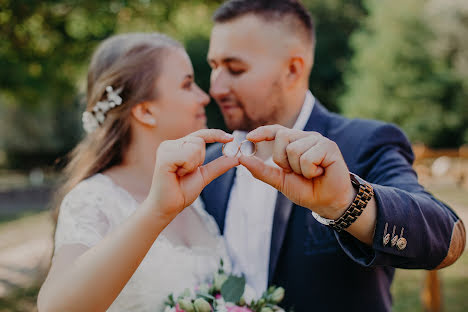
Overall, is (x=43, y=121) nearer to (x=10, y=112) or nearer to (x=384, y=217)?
(x=10, y=112)

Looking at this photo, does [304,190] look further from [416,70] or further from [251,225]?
[416,70]

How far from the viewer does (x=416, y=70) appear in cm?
→ 2283

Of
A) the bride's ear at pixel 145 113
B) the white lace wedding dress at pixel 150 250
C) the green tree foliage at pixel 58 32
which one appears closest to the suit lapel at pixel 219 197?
the white lace wedding dress at pixel 150 250

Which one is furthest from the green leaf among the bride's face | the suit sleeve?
the bride's face

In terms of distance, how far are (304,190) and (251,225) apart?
3.88 ft

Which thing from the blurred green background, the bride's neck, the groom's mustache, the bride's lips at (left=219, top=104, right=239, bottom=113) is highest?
the groom's mustache

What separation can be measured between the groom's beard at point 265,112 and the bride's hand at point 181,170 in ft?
4.98

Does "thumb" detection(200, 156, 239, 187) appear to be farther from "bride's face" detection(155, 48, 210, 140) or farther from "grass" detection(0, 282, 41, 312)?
"grass" detection(0, 282, 41, 312)

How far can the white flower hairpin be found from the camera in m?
2.55

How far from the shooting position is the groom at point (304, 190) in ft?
5.42

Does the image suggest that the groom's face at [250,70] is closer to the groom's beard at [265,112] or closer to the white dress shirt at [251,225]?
the groom's beard at [265,112]

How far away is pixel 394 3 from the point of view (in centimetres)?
2317

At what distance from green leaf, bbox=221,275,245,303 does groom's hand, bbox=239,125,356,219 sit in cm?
70

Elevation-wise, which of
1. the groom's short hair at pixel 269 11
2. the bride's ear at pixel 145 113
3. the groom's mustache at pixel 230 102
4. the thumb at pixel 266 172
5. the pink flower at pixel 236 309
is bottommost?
the pink flower at pixel 236 309
